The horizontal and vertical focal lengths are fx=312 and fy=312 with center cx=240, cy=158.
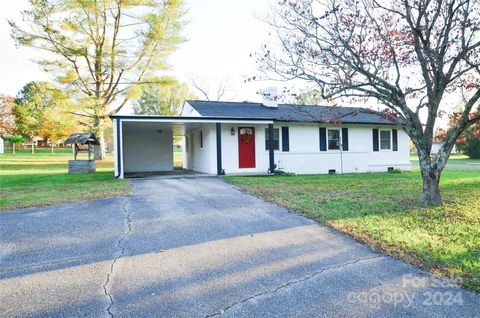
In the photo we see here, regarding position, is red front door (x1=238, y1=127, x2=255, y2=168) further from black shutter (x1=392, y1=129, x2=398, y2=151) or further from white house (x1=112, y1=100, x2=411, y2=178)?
black shutter (x1=392, y1=129, x2=398, y2=151)

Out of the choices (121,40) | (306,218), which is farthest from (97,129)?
(306,218)

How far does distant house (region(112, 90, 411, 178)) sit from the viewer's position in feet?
46.8

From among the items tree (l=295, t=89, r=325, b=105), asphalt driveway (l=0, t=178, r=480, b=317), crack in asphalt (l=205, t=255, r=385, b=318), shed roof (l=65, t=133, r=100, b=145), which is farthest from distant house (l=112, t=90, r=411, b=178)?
crack in asphalt (l=205, t=255, r=385, b=318)

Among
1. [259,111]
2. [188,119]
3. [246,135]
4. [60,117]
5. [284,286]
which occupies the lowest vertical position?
[284,286]

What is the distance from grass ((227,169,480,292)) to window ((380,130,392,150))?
8554 mm

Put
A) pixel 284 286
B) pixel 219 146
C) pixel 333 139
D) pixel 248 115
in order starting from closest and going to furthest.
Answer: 1. pixel 284 286
2. pixel 219 146
3. pixel 248 115
4. pixel 333 139

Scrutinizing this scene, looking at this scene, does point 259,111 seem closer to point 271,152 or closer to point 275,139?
point 275,139

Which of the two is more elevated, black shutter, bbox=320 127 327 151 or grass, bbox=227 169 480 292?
black shutter, bbox=320 127 327 151

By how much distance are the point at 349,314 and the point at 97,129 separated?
24385 mm

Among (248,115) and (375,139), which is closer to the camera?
(248,115)

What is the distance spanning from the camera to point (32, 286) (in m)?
3.21

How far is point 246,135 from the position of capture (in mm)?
15047

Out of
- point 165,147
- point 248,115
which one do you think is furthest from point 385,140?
point 165,147

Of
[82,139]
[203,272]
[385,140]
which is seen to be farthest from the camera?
[385,140]
